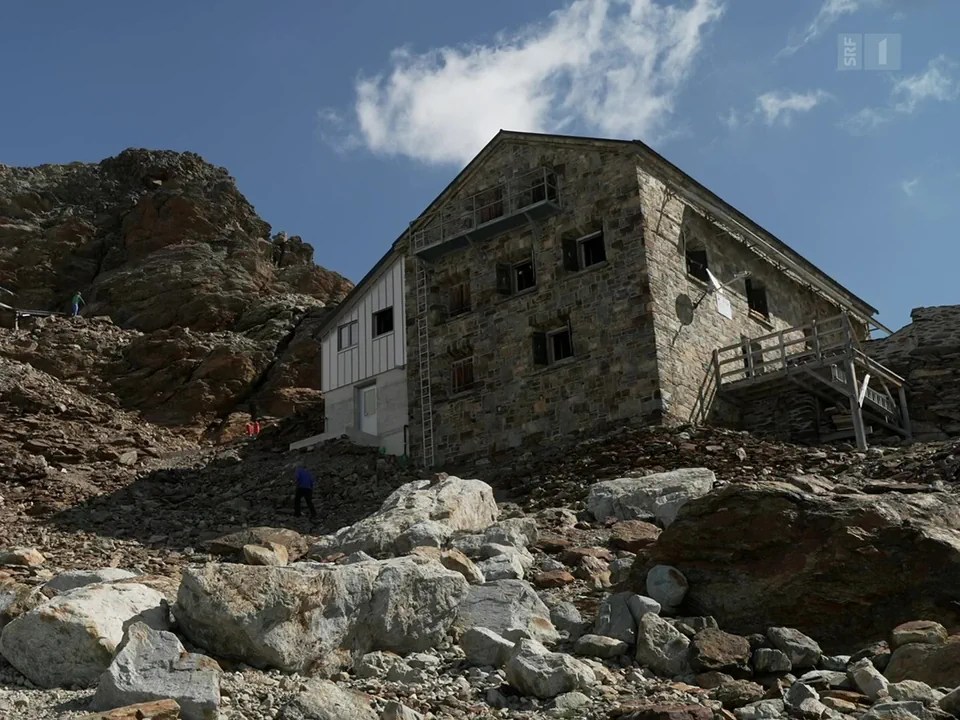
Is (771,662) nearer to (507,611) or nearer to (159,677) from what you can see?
(507,611)

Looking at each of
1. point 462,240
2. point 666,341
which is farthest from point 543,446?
point 462,240

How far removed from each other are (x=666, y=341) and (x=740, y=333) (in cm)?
421

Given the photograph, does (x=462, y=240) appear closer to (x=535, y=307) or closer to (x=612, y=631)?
(x=535, y=307)

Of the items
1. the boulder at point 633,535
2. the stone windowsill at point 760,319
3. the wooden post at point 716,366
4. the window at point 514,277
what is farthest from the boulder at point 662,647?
the stone windowsill at point 760,319

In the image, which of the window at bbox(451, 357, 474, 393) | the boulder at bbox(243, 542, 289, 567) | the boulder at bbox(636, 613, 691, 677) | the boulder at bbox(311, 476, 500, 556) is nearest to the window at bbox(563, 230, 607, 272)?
the window at bbox(451, 357, 474, 393)

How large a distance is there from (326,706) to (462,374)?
20.8 meters

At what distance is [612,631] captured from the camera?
1084 cm

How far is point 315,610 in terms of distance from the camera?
999 centimetres

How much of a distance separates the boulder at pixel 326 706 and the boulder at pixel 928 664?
182 inches

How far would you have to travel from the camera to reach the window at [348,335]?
1273 inches

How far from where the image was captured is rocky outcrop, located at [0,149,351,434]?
1578 inches

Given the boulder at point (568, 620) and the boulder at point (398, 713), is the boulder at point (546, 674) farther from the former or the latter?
the boulder at point (568, 620)

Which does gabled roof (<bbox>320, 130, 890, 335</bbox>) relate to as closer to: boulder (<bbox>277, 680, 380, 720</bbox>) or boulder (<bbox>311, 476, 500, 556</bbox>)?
boulder (<bbox>311, 476, 500, 556</bbox>)

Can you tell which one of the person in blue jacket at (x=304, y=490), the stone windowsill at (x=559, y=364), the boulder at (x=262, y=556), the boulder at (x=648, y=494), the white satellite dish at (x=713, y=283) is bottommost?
the boulder at (x=262, y=556)
